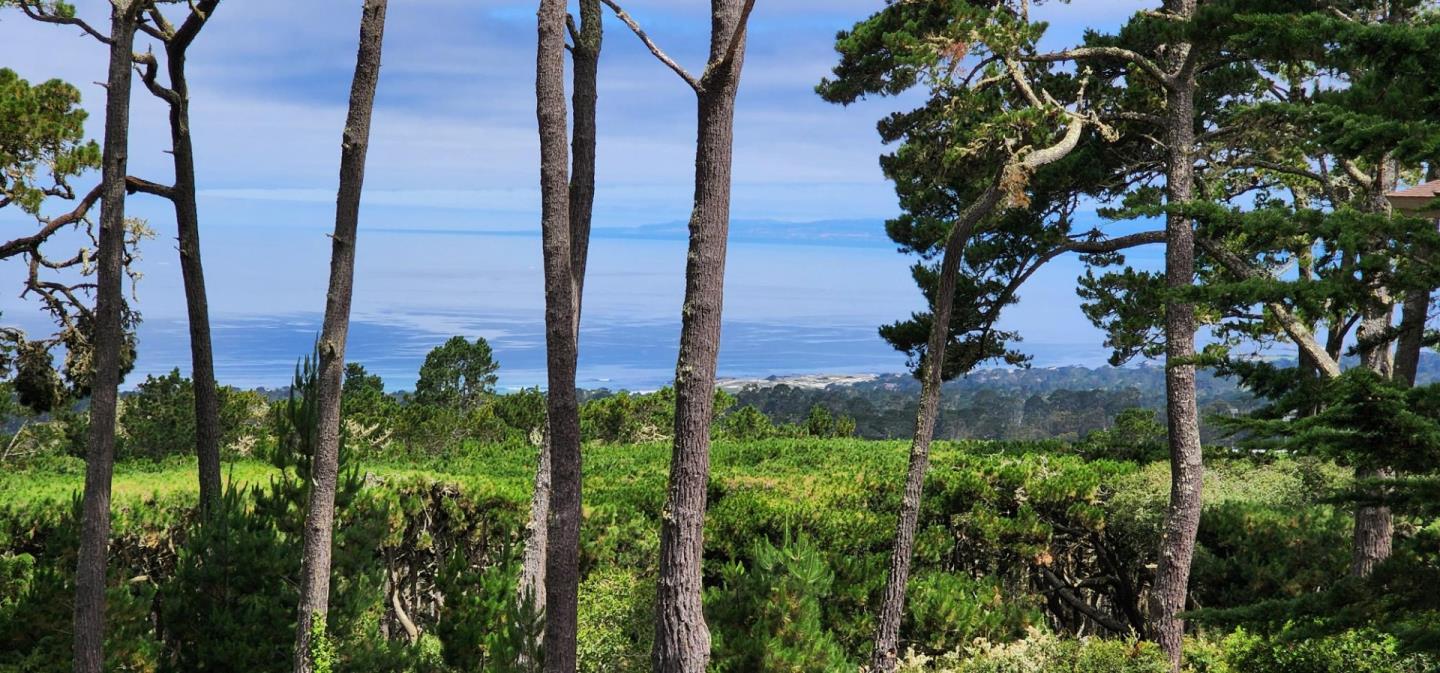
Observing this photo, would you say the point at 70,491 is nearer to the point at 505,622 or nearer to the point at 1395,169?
the point at 505,622

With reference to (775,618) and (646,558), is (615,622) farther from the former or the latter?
(775,618)

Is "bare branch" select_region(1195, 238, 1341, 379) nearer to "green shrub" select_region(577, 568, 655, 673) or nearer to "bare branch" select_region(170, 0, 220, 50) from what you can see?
"green shrub" select_region(577, 568, 655, 673)

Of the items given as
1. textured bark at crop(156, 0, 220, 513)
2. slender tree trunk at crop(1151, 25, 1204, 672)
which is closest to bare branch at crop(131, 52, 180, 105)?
textured bark at crop(156, 0, 220, 513)

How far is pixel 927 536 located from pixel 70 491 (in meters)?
7.78

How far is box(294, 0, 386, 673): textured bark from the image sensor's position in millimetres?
7121

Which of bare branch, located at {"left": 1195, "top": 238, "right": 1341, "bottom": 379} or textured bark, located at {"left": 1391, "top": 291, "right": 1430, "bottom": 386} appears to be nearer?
textured bark, located at {"left": 1391, "top": 291, "right": 1430, "bottom": 386}

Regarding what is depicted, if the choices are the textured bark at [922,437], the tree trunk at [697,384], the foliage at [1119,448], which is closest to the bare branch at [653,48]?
the tree trunk at [697,384]

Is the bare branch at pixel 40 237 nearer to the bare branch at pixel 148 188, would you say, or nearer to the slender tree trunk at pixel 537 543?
the bare branch at pixel 148 188

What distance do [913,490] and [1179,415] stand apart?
2.82 metres

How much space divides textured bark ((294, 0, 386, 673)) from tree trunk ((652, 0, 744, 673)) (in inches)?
94.5

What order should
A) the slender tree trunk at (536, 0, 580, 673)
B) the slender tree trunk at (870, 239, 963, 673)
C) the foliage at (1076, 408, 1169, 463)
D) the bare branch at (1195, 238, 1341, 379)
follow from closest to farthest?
the slender tree trunk at (536, 0, 580, 673) → the slender tree trunk at (870, 239, 963, 673) → the bare branch at (1195, 238, 1341, 379) → the foliage at (1076, 408, 1169, 463)

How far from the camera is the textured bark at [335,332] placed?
7121 millimetres

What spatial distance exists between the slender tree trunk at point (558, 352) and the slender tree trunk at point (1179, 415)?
582 centimetres

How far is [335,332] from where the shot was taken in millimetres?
7207
